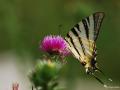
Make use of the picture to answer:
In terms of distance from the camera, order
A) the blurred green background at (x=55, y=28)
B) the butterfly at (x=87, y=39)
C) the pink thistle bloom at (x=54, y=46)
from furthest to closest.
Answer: the blurred green background at (x=55, y=28), the butterfly at (x=87, y=39), the pink thistle bloom at (x=54, y=46)

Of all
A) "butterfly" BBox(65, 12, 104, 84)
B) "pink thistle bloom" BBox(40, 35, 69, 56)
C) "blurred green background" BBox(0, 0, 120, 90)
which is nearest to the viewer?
"pink thistle bloom" BBox(40, 35, 69, 56)

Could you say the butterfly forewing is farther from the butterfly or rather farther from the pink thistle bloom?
the pink thistle bloom

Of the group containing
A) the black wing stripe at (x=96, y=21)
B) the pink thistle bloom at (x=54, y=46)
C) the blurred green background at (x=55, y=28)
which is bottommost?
the pink thistle bloom at (x=54, y=46)

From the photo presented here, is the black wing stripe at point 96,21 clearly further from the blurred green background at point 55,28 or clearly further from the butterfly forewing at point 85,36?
the blurred green background at point 55,28

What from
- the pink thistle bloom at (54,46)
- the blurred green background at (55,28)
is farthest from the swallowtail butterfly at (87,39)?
the blurred green background at (55,28)

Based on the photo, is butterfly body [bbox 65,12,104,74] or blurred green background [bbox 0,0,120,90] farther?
blurred green background [bbox 0,0,120,90]

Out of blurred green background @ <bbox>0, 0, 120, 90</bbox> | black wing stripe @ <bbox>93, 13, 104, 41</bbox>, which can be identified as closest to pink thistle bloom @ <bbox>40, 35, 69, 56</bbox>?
black wing stripe @ <bbox>93, 13, 104, 41</bbox>

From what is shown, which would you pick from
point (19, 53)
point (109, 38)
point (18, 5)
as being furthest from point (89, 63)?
point (109, 38)

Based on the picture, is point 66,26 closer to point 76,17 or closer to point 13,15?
point 76,17
